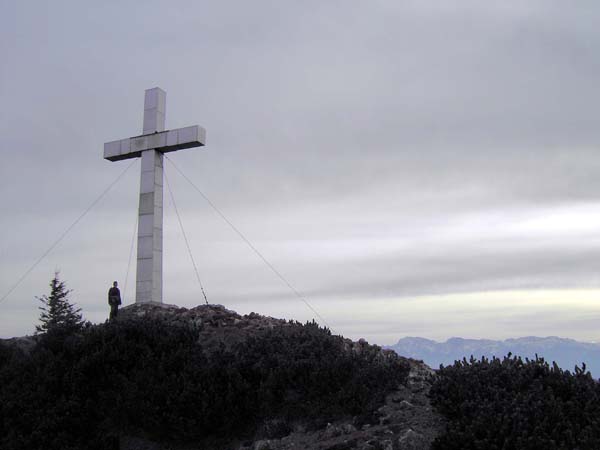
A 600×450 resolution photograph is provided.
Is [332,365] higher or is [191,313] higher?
[191,313]

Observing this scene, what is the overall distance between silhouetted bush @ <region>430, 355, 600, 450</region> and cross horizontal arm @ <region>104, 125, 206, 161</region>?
10596mm

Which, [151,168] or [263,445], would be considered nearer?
[263,445]

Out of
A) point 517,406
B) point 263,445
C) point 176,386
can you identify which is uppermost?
point 176,386

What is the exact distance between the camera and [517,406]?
7703mm

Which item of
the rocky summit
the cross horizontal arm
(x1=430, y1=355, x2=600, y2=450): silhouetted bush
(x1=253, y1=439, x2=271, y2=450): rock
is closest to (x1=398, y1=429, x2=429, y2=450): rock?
the rocky summit

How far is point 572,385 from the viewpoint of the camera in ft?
27.4

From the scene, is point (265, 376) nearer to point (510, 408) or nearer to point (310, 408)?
point (310, 408)

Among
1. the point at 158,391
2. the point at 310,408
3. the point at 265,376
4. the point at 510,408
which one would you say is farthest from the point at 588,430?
the point at 158,391

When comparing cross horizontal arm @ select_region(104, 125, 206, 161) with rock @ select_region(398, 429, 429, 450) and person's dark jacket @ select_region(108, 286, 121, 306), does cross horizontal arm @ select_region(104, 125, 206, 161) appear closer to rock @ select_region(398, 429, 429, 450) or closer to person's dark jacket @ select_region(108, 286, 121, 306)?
person's dark jacket @ select_region(108, 286, 121, 306)

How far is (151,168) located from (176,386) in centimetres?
893

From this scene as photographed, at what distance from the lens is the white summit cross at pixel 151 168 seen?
1683cm

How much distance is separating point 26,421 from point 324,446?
521 centimetres

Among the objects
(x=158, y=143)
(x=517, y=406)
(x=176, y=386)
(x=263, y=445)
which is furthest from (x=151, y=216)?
(x=517, y=406)

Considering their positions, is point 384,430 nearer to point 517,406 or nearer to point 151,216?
point 517,406
